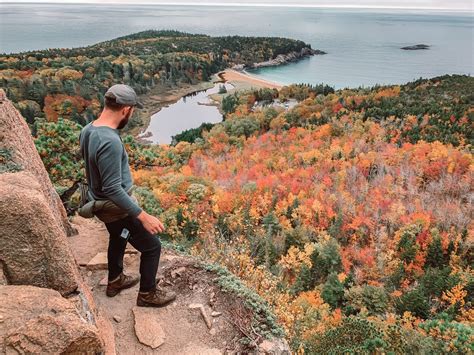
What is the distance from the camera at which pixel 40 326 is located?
3.15 m

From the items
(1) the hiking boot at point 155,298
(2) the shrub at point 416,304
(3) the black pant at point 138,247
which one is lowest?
(2) the shrub at point 416,304

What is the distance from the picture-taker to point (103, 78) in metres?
76.6

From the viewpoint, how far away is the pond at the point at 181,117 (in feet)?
193

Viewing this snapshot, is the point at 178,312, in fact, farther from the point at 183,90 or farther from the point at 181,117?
the point at 183,90

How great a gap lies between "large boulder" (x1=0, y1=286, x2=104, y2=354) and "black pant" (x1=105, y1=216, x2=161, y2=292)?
4.45ft

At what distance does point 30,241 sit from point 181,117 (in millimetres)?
67380

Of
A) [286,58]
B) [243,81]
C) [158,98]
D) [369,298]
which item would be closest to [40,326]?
[369,298]

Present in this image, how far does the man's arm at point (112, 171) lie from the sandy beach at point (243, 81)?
261 feet

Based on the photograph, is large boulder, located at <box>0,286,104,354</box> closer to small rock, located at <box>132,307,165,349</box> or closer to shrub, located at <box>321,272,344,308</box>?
small rock, located at <box>132,307,165,349</box>

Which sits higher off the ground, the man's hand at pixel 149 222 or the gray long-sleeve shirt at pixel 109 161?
the gray long-sleeve shirt at pixel 109 161

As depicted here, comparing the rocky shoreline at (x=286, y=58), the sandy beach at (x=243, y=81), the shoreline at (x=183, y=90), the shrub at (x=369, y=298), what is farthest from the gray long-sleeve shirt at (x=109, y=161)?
the rocky shoreline at (x=286, y=58)

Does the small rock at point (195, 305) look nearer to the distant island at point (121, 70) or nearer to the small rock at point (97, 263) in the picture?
the small rock at point (97, 263)

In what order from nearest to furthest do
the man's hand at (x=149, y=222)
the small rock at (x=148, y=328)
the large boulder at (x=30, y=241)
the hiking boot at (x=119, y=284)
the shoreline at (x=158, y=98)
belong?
the large boulder at (x=30, y=241)
the man's hand at (x=149, y=222)
the small rock at (x=148, y=328)
the hiking boot at (x=119, y=284)
the shoreline at (x=158, y=98)

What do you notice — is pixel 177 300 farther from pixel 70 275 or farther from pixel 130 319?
pixel 70 275
